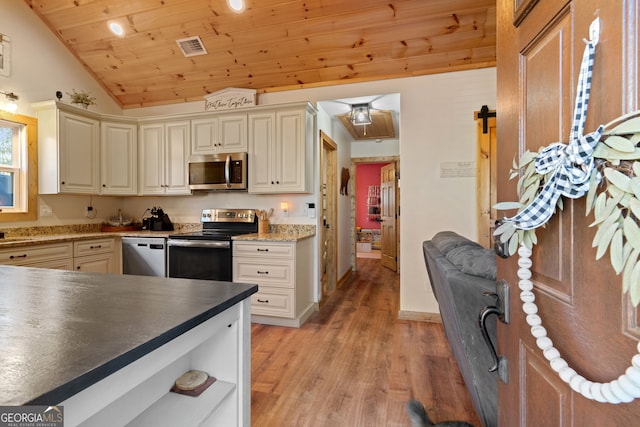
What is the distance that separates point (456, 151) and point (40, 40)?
4.98m

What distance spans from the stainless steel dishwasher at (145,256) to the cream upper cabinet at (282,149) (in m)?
1.29

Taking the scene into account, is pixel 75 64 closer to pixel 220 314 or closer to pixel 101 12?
pixel 101 12

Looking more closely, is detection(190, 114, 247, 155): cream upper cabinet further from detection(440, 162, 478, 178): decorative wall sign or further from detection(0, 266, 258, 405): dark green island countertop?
detection(0, 266, 258, 405): dark green island countertop

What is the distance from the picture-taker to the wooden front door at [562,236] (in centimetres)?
43

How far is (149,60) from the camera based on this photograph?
3.71 meters

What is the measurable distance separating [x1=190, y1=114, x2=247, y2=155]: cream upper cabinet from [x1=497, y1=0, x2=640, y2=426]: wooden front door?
3.12m

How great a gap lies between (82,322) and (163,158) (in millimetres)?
3578

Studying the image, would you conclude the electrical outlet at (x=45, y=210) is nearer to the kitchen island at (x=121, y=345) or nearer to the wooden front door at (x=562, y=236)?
the kitchen island at (x=121, y=345)

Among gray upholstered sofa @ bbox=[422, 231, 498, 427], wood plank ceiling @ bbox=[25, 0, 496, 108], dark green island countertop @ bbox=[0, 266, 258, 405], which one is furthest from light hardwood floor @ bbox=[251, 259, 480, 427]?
wood plank ceiling @ bbox=[25, 0, 496, 108]

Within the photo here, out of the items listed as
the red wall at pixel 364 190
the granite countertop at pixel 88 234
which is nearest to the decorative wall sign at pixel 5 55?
the granite countertop at pixel 88 234

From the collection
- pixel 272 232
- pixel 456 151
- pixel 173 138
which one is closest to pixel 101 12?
pixel 173 138

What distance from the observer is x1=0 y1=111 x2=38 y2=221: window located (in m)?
3.21

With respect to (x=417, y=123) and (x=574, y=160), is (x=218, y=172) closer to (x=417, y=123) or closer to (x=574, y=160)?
(x=417, y=123)

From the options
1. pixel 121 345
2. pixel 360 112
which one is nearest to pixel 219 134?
pixel 360 112
